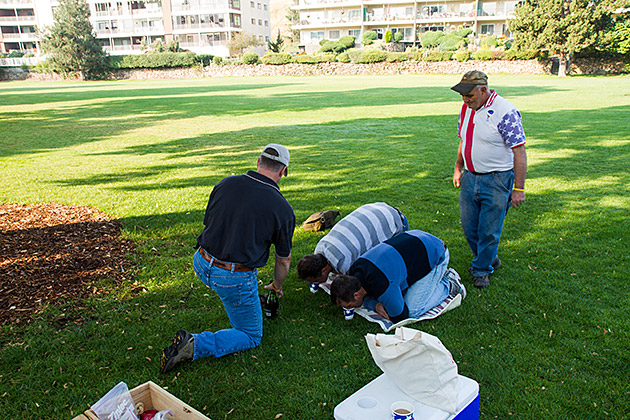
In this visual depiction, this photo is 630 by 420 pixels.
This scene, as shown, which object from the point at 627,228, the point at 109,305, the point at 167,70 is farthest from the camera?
the point at 167,70

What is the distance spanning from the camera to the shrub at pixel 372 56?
5081 centimetres

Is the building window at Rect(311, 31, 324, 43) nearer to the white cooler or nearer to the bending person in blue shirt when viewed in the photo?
the bending person in blue shirt

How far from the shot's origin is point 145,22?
81.6m

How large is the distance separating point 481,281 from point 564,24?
43790mm

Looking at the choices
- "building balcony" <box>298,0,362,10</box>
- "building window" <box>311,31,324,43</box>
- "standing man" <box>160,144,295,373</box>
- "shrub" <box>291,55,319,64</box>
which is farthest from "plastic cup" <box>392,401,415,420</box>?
"building window" <box>311,31,324,43</box>

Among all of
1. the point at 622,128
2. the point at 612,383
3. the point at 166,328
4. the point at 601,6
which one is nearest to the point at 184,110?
the point at 622,128

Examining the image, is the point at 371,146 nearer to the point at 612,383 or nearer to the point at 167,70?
the point at 612,383

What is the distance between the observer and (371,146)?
12.1 meters

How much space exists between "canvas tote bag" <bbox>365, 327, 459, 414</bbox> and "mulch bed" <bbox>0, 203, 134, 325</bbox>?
3479 mm

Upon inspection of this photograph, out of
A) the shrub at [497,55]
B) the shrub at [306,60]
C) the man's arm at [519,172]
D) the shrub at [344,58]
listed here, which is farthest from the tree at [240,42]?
the man's arm at [519,172]

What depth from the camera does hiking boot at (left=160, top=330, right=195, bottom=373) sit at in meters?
3.57

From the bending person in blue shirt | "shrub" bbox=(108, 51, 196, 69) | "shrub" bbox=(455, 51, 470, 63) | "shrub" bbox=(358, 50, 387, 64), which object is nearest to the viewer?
the bending person in blue shirt

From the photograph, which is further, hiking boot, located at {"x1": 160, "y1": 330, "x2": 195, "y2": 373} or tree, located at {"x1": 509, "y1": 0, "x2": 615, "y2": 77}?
tree, located at {"x1": 509, "y1": 0, "x2": 615, "y2": 77}

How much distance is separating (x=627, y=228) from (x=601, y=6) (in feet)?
143
